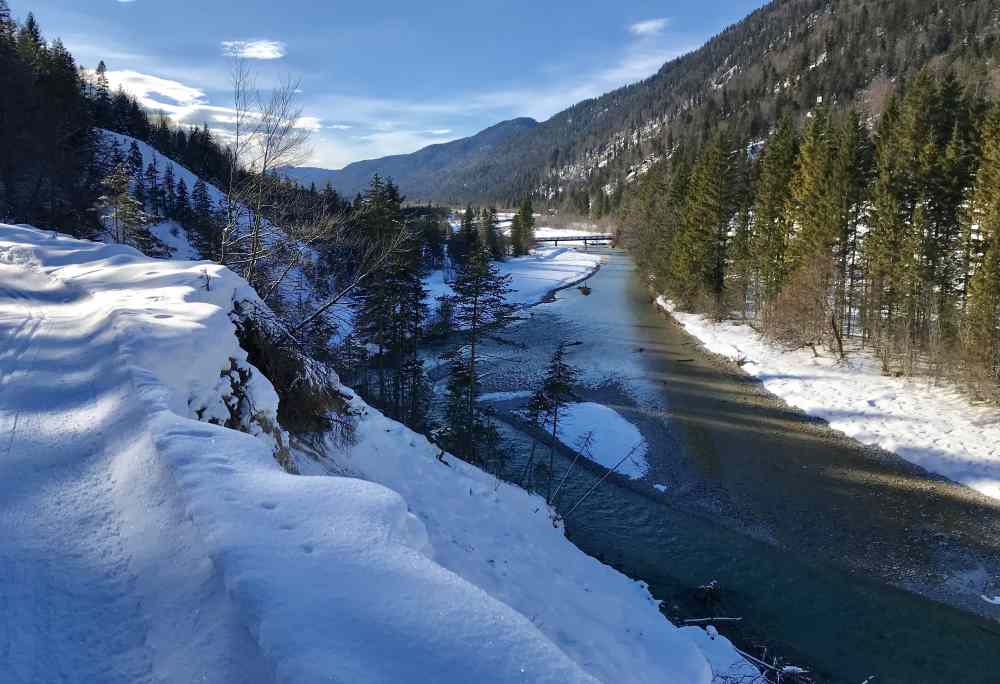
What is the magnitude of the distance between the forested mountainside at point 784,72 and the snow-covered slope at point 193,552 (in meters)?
60.3

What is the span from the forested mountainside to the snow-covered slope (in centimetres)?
6027

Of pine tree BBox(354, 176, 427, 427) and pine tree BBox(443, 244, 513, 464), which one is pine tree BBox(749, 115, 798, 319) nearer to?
pine tree BBox(443, 244, 513, 464)

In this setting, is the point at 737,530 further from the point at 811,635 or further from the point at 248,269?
the point at 248,269

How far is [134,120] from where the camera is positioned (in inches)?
2734

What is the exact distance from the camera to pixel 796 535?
15.0m

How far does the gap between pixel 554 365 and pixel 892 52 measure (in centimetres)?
12473

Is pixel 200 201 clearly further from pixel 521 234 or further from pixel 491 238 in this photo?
pixel 521 234

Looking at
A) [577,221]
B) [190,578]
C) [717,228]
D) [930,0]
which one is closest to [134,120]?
[717,228]

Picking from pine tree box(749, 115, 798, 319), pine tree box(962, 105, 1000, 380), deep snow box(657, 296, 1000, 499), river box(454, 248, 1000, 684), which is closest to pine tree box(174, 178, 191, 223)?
river box(454, 248, 1000, 684)

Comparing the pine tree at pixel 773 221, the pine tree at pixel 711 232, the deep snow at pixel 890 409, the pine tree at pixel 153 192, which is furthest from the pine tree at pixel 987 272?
the pine tree at pixel 153 192

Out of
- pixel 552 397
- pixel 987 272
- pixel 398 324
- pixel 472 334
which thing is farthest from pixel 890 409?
pixel 398 324

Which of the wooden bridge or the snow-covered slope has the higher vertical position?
the wooden bridge

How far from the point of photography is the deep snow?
17.7 metres

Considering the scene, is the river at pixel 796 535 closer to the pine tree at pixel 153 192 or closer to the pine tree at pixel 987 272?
the pine tree at pixel 987 272
